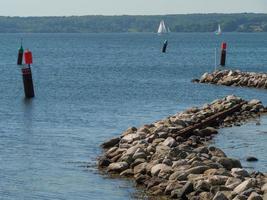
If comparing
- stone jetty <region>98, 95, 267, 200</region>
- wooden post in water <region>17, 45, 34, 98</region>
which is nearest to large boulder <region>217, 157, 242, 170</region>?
stone jetty <region>98, 95, 267, 200</region>

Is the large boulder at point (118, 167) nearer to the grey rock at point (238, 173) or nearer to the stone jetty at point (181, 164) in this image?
the stone jetty at point (181, 164)

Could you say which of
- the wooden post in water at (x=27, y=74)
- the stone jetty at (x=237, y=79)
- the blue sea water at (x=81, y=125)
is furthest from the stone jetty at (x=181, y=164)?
the stone jetty at (x=237, y=79)

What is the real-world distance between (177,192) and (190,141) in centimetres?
778

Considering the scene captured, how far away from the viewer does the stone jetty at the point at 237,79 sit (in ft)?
171

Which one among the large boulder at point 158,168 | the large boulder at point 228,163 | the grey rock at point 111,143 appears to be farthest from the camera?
the grey rock at point 111,143

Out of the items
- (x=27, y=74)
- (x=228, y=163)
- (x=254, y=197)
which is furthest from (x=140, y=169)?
(x=27, y=74)

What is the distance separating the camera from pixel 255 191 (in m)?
18.9

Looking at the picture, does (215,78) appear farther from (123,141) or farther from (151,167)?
(151,167)

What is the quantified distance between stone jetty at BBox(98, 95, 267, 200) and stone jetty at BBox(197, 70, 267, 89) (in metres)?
20.3

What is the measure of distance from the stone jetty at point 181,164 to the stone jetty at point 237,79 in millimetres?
20336

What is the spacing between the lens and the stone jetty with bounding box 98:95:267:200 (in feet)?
64.5

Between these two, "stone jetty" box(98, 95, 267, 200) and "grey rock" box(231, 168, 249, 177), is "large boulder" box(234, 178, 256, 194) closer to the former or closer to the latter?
"stone jetty" box(98, 95, 267, 200)

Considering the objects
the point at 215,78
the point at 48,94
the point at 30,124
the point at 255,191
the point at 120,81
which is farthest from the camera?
the point at 120,81

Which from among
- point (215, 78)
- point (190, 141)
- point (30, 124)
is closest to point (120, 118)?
point (30, 124)
